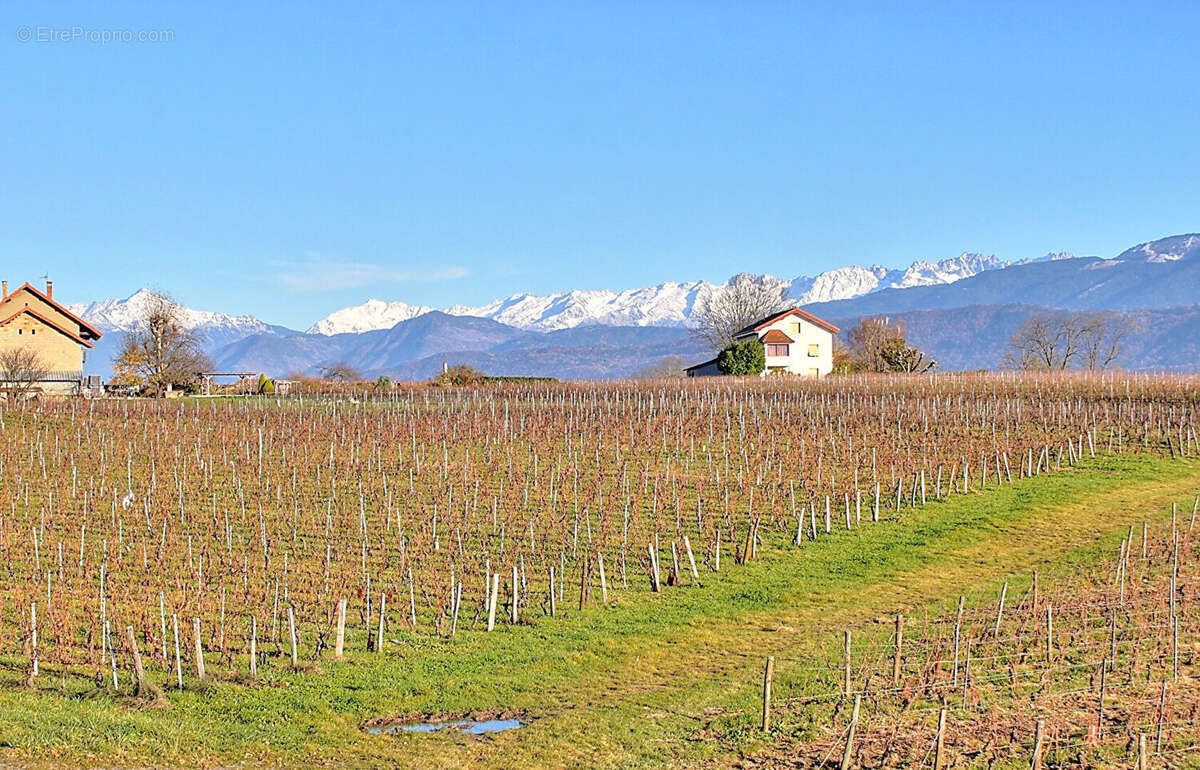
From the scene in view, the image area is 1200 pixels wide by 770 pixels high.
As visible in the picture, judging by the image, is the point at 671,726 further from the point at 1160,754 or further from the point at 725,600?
the point at 725,600

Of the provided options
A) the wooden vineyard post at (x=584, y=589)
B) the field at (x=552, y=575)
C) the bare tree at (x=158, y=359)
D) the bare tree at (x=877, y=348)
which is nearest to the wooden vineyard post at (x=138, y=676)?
the field at (x=552, y=575)

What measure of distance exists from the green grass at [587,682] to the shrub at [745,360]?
1945 inches

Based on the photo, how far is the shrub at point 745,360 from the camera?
7469cm

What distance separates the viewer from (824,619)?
62.1ft

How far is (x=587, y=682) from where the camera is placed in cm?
1562

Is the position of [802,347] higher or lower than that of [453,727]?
higher

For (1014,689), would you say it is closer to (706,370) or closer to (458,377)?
(458,377)

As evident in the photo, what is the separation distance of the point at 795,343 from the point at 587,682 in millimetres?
72283

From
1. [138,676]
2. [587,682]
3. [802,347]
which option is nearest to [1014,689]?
[587,682]

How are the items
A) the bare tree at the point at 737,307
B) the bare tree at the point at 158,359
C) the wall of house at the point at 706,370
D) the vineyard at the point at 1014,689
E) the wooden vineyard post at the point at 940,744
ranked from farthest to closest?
the bare tree at the point at 737,307 → the wall of house at the point at 706,370 → the bare tree at the point at 158,359 → the vineyard at the point at 1014,689 → the wooden vineyard post at the point at 940,744

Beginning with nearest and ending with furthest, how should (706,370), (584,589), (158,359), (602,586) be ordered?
1. (584,589)
2. (602,586)
3. (158,359)
4. (706,370)

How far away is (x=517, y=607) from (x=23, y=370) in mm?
48685

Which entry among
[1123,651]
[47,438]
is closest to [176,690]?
[1123,651]

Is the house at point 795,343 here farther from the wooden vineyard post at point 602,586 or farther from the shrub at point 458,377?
the wooden vineyard post at point 602,586
